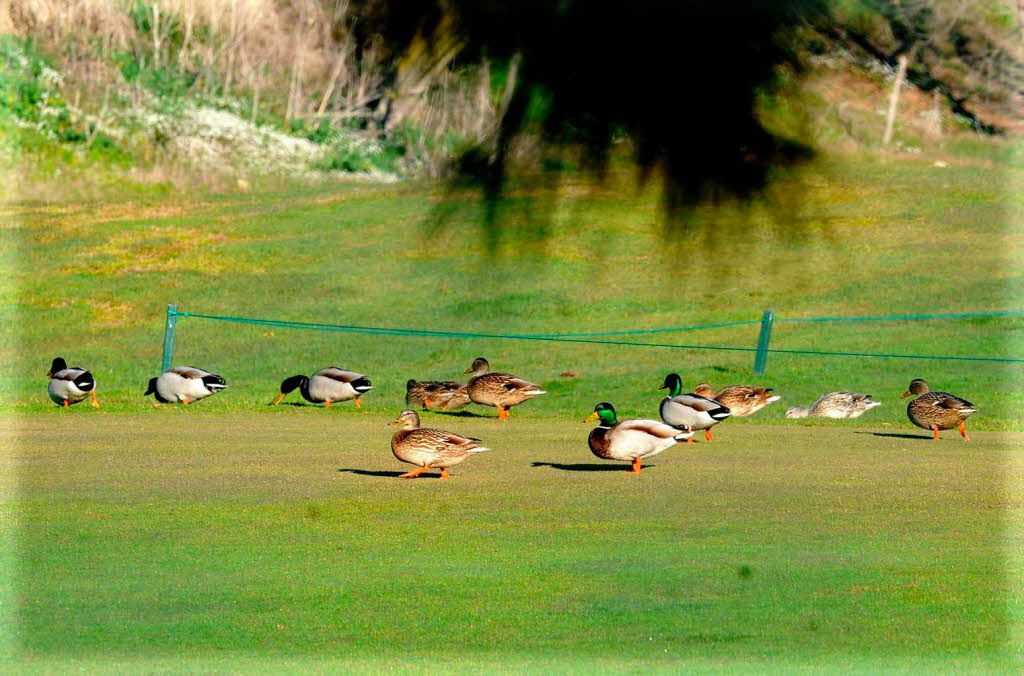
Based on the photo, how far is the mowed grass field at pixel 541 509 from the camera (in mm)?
1473

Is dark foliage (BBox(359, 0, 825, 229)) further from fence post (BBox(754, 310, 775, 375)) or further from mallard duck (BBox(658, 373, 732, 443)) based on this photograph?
fence post (BBox(754, 310, 775, 375))

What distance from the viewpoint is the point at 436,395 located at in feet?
35.6

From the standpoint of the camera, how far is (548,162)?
57.7 inches

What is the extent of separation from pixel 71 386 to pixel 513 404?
323 centimetres

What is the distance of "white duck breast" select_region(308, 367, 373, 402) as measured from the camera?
36.2ft

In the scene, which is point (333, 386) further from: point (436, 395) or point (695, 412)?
point (695, 412)

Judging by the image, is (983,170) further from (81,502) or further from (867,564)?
(81,502)

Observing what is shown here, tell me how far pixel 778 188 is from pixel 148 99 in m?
0.70

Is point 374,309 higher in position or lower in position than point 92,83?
lower

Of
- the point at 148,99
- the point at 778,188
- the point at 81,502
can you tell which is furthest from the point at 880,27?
the point at 81,502

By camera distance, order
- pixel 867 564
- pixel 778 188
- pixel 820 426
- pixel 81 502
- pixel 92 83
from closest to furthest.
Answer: pixel 778 188 < pixel 92 83 < pixel 867 564 < pixel 81 502 < pixel 820 426

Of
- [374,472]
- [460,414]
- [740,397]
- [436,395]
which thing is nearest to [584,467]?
[374,472]

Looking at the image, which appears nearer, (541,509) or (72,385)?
(541,509)

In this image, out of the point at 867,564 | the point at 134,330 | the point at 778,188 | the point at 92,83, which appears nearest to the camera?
the point at 778,188
